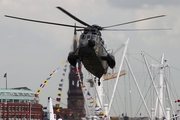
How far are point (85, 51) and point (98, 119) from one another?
7918 cm

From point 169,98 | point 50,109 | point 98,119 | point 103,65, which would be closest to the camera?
point 103,65

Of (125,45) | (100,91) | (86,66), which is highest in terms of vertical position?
(125,45)

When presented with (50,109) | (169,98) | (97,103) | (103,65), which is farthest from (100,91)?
(103,65)

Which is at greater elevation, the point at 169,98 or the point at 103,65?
the point at 169,98

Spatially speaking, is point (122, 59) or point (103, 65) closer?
point (103, 65)

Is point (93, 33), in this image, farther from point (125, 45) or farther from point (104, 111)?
point (125, 45)

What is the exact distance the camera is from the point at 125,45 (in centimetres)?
14312

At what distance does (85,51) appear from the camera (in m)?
60.0

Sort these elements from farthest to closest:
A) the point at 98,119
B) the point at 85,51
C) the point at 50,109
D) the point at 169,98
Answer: the point at 169,98 < the point at 98,119 < the point at 50,109 < the point at 85,51

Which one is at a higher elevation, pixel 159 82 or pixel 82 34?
pixel 159 82

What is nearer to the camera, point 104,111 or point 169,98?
point 104,111

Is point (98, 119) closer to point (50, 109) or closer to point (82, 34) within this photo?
point (50, 109)

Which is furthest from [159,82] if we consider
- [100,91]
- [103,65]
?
[103,65]

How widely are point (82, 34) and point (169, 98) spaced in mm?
113258
